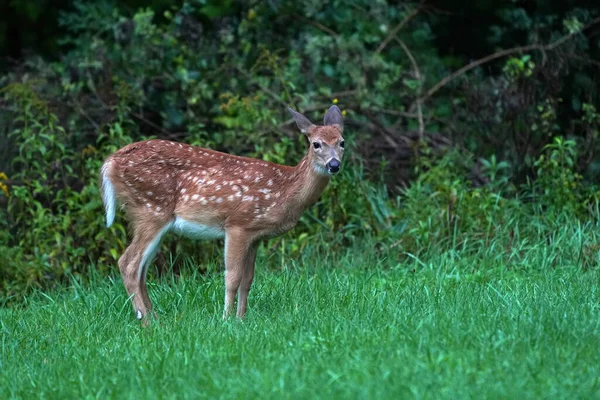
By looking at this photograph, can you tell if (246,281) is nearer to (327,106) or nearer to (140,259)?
(140,259)

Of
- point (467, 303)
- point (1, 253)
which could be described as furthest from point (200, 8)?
point (467, 303)

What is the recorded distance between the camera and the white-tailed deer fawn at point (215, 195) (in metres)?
6.34

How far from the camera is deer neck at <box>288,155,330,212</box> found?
6344mm

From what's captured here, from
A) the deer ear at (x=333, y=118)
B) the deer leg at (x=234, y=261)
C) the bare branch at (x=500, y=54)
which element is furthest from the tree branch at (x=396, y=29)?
the deer leg at (x=234, y=261)

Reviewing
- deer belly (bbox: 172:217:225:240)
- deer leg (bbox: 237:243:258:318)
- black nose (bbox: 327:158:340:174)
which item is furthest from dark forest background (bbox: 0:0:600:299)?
black nose (bbox: 327:158:340:174)

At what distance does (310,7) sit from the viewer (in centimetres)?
1066

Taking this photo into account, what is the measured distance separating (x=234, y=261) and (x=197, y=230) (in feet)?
1.16

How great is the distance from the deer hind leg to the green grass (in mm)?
115

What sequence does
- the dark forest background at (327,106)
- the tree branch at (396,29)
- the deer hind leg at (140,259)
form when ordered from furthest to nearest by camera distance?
the tree branch at (396,29)
the dark forest background at (327,106)
the deer hind leg at (140,259)

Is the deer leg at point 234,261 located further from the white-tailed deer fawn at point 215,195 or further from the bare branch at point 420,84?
the bare branch at point 420,84

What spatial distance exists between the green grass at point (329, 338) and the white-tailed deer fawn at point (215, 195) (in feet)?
0.87

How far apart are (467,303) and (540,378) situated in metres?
1.42

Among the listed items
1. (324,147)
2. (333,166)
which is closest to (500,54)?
(324,147)

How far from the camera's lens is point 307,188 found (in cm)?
635
